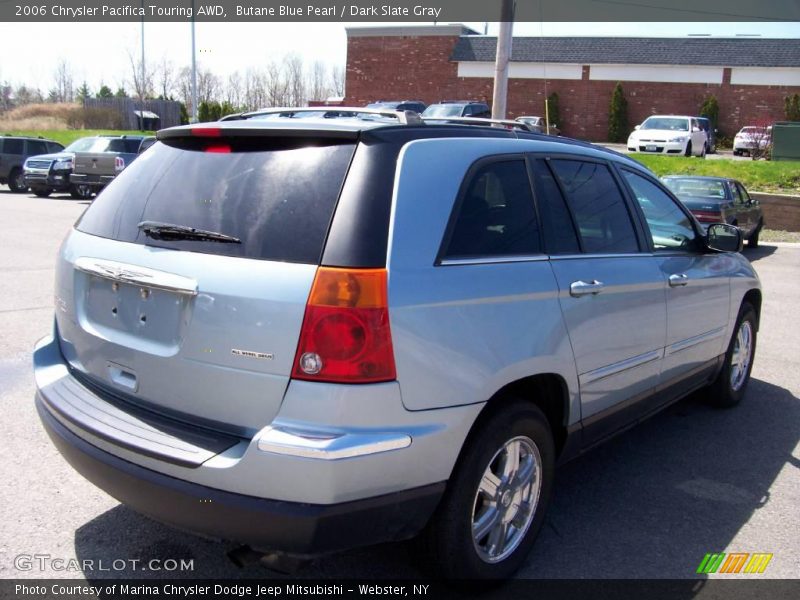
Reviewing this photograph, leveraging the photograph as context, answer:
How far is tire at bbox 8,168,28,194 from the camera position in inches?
984

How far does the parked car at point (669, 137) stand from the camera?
84.1ft

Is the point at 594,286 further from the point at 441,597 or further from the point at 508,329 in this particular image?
the point at 441,597

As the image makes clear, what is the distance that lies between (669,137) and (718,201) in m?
12.5

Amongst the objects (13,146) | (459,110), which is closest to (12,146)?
(13,146)

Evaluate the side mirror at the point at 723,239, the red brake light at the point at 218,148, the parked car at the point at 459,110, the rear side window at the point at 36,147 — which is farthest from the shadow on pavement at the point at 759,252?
the rear side window at the point at 36,147

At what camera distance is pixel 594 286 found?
366 centimetres

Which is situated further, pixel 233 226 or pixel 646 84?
pixel 646 84

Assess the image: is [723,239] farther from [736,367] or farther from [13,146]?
[13,146]

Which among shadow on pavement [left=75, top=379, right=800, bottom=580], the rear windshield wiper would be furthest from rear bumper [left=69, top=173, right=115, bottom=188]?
the rear windshield wiper

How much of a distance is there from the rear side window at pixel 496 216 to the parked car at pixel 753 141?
89.8ft

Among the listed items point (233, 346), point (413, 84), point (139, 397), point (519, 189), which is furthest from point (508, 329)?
point (413, 84)

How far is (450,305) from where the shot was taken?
112 inches

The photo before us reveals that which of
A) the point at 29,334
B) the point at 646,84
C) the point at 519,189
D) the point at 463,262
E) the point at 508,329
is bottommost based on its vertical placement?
the point at 29,334

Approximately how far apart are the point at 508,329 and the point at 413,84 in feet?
143
